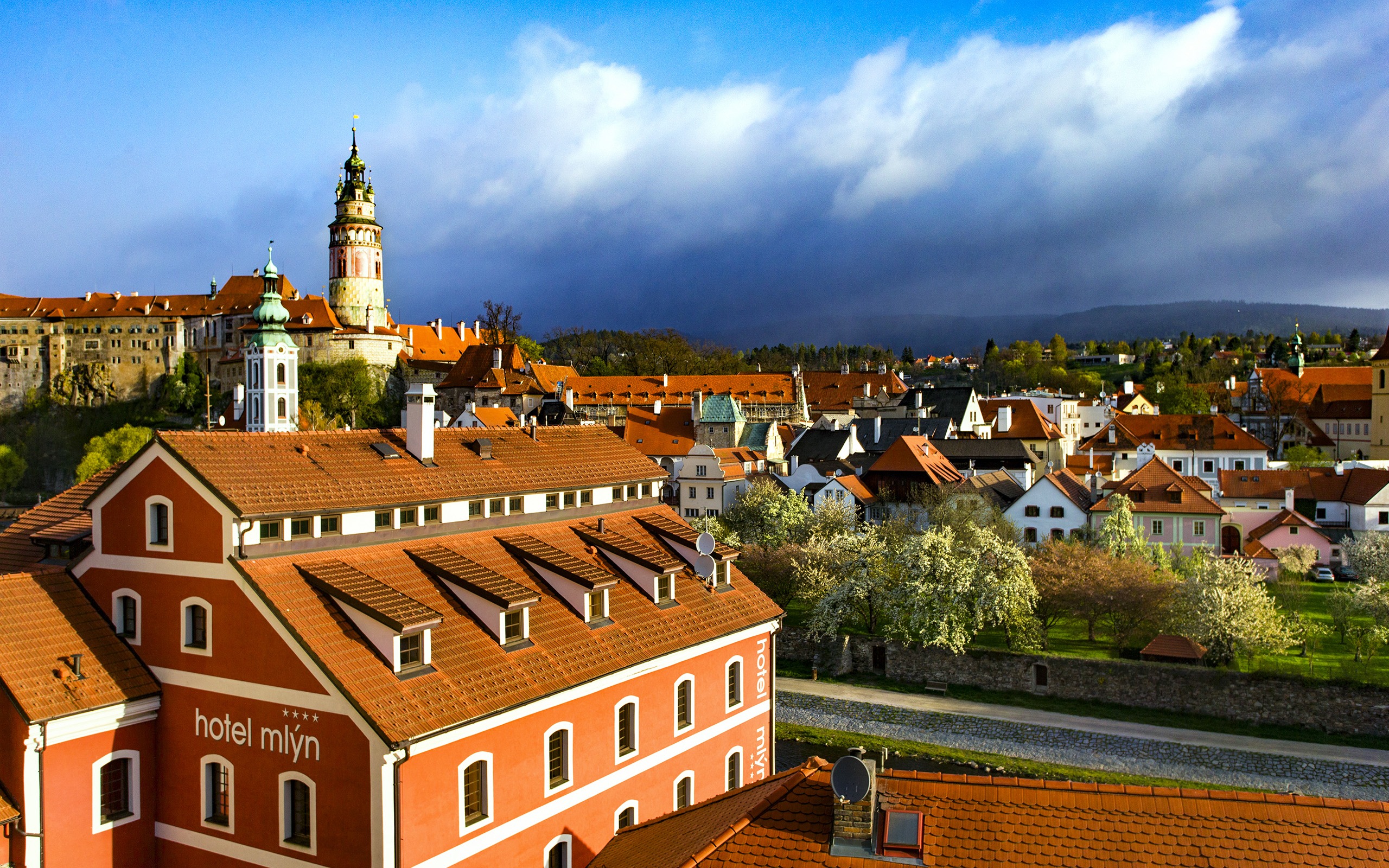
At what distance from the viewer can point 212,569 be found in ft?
57.4

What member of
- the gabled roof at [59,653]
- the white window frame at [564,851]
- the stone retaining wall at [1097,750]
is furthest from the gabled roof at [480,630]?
the stone retaining wall at [1097,750]

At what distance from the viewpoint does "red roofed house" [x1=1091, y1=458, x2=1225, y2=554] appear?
49531 mm

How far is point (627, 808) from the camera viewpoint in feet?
67.7

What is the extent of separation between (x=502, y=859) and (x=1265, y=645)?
2963cm

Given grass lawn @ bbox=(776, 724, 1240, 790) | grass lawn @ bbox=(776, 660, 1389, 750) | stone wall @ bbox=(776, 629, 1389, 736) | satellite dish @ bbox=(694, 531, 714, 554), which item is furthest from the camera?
stone wall @ bbox=(776, 629, 1389, 736)

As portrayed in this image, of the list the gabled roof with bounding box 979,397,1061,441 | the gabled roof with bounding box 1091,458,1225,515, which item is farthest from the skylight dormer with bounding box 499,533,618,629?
the gabled roof with bounding box 979,397,1061,441

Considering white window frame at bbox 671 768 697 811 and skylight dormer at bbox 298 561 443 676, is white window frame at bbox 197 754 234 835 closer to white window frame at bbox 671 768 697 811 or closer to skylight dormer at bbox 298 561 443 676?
skylight dormer at bbox 298 561 443 676

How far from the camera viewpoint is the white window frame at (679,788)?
22.0 metres

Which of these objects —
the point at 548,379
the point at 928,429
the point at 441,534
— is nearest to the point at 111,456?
the point at 548,379

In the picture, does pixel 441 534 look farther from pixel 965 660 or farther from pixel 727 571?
pixel 965 660

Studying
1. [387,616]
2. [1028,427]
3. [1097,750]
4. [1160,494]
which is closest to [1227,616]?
[1097,750]

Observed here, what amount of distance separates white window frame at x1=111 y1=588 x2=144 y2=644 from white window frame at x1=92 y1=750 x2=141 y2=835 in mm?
2001

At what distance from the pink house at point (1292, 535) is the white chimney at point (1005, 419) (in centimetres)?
2896

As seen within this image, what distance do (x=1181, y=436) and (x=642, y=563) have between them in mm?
65373
